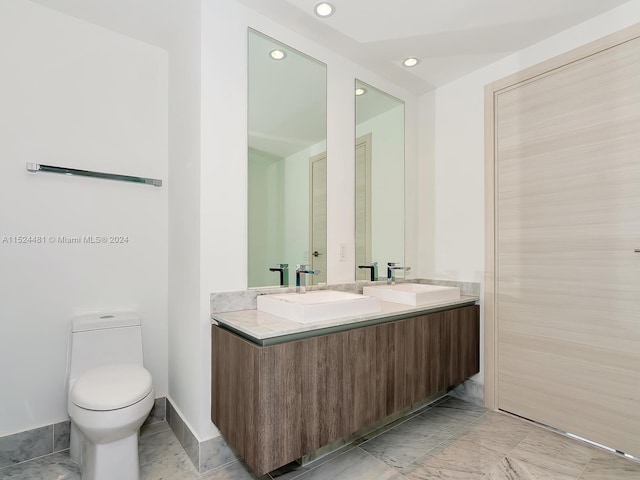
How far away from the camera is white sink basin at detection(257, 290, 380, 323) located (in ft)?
4.77

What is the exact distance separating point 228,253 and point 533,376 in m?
2.02

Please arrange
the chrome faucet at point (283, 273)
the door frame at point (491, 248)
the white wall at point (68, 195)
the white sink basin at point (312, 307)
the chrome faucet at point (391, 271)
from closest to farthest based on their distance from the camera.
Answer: the white sink basin at point (312, 307), the white wall at point (68, 195), the chrome faucet at point (283, 273), the door frame at point (491, 248), the chrome faucet at point (391, 271)

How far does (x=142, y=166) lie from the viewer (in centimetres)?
210

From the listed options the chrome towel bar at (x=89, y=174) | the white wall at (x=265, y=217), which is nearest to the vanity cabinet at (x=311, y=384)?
the white wall at (x=265, y=217)

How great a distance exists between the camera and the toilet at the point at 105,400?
137 centimetres

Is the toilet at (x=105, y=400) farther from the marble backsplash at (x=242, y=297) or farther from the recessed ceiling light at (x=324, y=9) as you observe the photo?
the recessed ceiling light at (x=324, y=9)

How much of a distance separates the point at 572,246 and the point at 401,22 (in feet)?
5.37

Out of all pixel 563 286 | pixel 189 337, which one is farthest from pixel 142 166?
pixel 563 286

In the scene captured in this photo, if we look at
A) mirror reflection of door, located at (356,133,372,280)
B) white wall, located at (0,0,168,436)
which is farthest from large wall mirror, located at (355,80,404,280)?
white wall, located at (0,0,168,436)

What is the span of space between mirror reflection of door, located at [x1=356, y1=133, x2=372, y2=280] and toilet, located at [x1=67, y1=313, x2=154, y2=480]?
57.3 inches

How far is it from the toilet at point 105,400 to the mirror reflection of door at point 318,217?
42.5 inches

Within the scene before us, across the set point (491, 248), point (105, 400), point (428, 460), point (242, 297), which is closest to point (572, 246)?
point (491, 248)

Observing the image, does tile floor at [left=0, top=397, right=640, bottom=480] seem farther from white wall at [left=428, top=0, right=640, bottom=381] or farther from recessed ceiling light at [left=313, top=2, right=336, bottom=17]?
recessed ceiling light at [left=313, top=2, right=336, bottom=17]

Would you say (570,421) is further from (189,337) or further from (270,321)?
(189,337)
